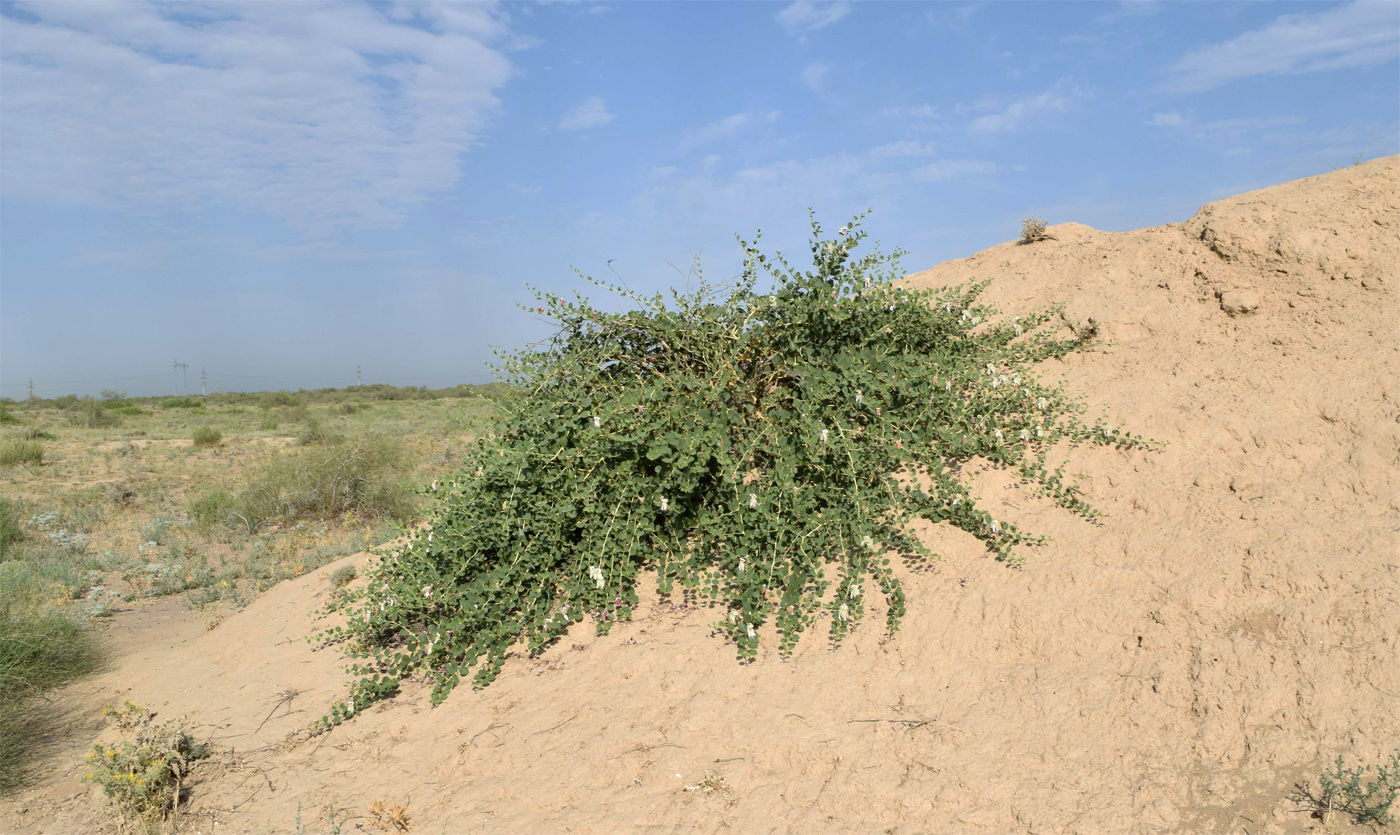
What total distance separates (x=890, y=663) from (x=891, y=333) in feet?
7.71

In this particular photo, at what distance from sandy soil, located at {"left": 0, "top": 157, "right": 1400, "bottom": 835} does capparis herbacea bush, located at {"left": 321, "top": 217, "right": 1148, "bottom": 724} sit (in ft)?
0.61

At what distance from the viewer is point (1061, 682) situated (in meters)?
3.09

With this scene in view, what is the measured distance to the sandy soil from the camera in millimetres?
2701

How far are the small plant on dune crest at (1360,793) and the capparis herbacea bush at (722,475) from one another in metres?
1.51

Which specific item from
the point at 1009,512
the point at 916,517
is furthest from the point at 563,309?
the point at 1009,512

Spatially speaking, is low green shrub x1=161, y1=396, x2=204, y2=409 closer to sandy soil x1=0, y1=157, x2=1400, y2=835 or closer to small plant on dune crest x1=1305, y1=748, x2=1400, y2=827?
sandy soil x1=0, y1=157, x2=1400, y2=835

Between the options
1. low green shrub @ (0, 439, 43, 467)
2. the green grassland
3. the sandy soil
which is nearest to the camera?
the sandy soil

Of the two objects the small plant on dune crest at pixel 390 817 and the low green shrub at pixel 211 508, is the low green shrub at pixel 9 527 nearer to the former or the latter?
the low green shrub at pixel 211 508

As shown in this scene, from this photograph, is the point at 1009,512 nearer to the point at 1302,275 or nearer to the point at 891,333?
the point at 891,333

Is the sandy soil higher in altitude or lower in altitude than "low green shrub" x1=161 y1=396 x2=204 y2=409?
lower

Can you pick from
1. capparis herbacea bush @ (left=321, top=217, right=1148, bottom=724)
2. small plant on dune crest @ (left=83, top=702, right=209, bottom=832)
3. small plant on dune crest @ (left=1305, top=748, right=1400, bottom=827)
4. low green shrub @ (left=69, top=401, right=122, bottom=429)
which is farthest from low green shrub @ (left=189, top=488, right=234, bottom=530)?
low green shrub @ (left=69, top=401, right=122, bottom=429)

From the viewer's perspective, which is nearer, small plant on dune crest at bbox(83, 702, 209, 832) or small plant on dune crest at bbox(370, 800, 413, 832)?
small plant on dune crest at bbox(370, 800, 413, 832)

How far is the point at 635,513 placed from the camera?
4.31m

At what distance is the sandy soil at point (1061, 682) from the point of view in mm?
2701
